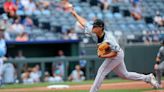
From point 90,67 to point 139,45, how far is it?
3.04 m

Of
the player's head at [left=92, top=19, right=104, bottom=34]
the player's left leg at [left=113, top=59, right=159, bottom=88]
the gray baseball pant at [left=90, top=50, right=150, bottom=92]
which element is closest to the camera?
the player's head at [left=92, top=19, right=104, bottom=34]

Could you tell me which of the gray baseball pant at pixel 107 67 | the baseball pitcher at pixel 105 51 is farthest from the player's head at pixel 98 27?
the gray baseball pant at pixel 107 67

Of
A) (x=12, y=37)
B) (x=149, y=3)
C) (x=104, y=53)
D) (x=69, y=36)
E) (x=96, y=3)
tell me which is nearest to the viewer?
(x=104, y=53)

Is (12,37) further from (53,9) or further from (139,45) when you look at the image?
(139,45)

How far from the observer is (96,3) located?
80.6 feet

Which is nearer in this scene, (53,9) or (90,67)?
(90,67)

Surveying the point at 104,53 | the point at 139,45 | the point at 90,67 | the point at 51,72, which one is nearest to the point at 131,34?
the point at 139,45

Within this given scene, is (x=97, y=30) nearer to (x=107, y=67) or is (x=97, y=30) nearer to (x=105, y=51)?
(x=105, y=51)

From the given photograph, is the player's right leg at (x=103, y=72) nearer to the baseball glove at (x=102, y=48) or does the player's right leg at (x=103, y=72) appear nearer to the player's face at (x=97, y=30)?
the baseball glove at (x=102, y=48)

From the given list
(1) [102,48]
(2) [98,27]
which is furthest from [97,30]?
(1) [102,48]

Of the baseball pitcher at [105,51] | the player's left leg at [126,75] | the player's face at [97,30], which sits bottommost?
the player's left leg at [126,75]

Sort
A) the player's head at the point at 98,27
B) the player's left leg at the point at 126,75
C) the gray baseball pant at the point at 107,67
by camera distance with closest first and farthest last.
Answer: the player's head at the point at 98,27 → the gray baseball pant at the point at 107,67 → the player's left leg at the point at 126,75

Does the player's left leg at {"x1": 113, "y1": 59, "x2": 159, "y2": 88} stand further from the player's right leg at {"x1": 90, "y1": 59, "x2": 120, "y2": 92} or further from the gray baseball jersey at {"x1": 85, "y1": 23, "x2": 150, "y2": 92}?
the player's right leg at {"x1": 90, "y1": 59, "x2": 120, "y2": 92}

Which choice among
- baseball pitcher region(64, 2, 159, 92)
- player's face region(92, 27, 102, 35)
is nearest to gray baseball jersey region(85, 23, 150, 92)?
baseball pitcher region(64, 2, 159, 92)
